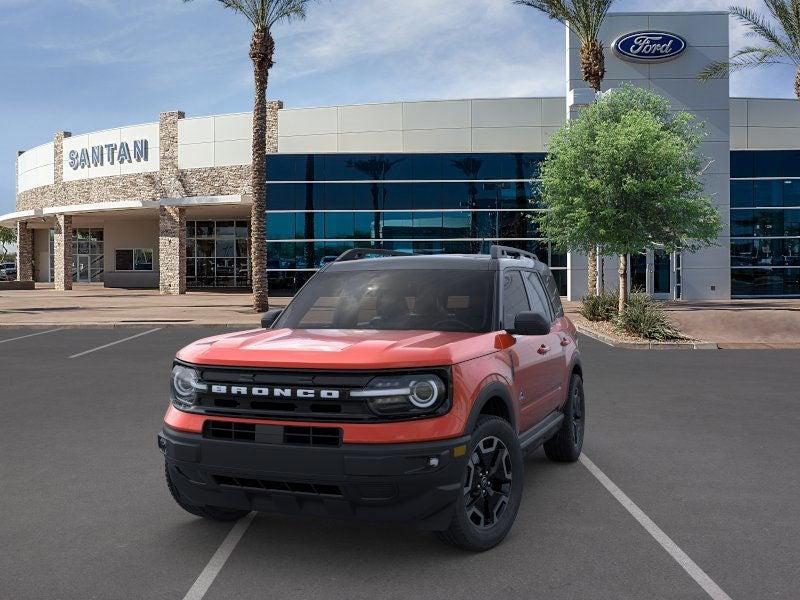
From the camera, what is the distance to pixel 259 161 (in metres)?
26.0

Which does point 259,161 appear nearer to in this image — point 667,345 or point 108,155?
point 667,345

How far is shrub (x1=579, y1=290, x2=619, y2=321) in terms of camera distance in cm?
2269

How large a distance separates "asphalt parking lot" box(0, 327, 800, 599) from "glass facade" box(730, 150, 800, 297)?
1148 inches

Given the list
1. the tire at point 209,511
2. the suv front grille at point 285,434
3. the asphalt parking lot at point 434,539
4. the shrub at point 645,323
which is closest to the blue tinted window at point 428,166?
the shrub at point 645,323

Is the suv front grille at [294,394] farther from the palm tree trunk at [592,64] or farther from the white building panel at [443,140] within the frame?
the white building panel at [443,140]

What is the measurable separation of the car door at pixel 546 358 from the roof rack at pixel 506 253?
0.70 feet

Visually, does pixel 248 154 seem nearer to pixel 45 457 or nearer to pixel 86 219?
pixel 86 219

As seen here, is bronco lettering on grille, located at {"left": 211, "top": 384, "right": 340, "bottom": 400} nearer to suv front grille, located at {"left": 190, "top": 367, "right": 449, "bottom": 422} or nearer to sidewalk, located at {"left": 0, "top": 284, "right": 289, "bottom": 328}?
suv front grille, located at {"left": 190, "top": 367, "right": 449, "bottom": 422}

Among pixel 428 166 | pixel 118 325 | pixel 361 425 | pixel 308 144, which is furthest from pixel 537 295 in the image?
pixel 308 144

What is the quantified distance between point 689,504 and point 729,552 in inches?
39.6

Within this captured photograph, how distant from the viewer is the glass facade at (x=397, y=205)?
36188 millimetres

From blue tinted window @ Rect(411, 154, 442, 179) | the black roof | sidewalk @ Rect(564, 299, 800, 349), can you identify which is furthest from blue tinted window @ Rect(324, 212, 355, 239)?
the black roof

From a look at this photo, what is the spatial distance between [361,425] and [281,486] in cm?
57

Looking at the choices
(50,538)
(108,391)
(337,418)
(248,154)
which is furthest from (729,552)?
(248,154)
